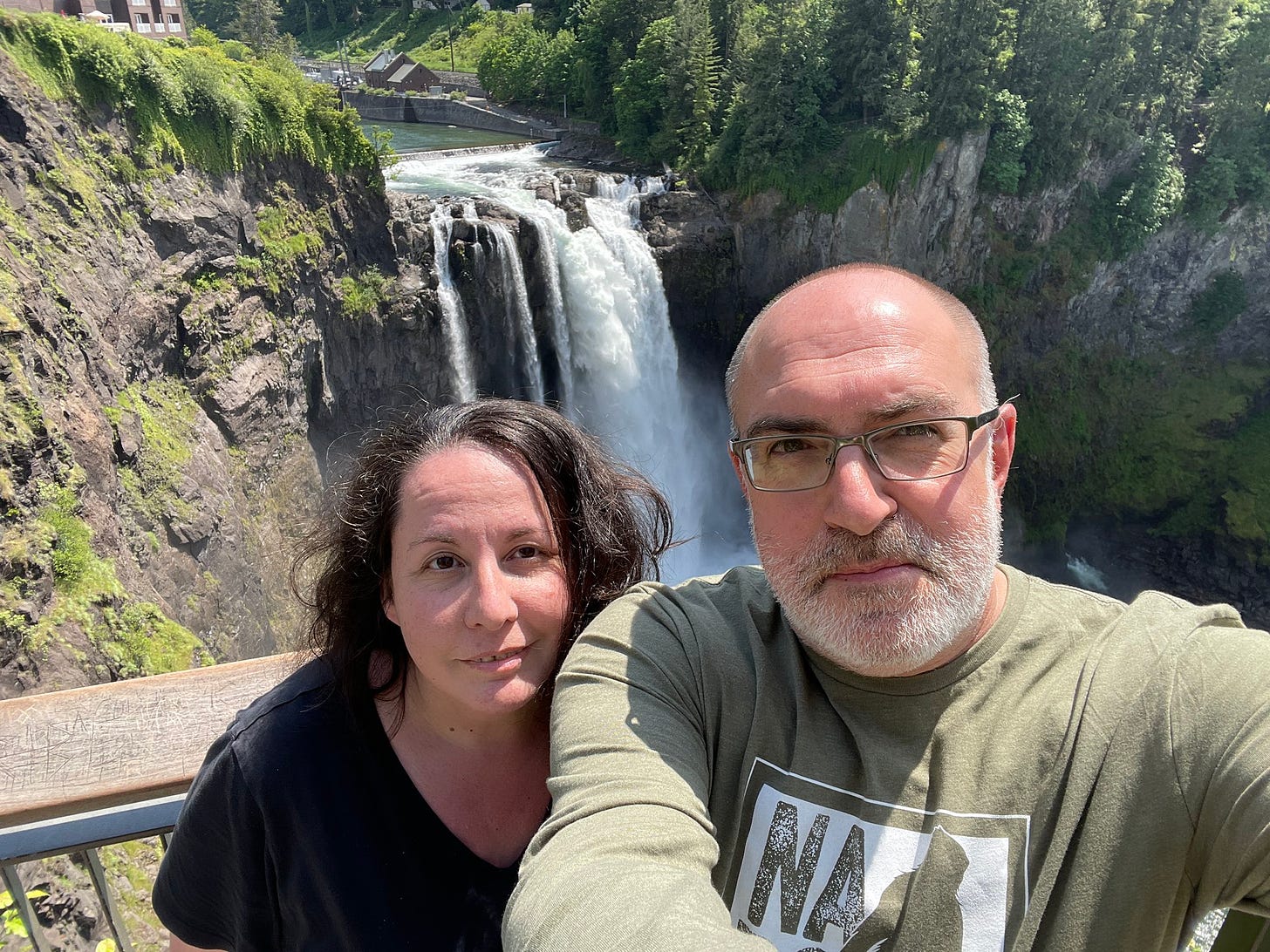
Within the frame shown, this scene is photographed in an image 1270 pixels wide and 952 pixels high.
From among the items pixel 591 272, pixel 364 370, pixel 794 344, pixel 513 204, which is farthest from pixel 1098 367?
pixel 794 344

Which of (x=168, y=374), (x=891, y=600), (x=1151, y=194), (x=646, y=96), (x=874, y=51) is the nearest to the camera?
(x=891, y=600)

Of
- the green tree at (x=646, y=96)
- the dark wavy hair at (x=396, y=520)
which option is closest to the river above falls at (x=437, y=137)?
the green tree at (x=646, y=96)

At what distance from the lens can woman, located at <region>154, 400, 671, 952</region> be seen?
5.40 ft

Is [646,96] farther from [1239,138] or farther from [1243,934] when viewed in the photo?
[1243,934]

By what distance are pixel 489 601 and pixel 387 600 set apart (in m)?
0.39

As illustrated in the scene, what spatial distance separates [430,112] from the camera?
3519cm

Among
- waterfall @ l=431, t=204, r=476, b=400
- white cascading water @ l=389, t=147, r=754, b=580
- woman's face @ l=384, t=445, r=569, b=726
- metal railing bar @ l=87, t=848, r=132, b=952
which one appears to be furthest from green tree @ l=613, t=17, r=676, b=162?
metal railing bar @ l=87, t=848, r=132, b=952

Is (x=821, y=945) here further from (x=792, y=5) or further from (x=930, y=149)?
(x=792, y=5)

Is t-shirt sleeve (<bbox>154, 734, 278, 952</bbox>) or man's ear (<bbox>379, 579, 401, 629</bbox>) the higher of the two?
man's ear (<bbox>379, 579, 401, 629</bbox>)

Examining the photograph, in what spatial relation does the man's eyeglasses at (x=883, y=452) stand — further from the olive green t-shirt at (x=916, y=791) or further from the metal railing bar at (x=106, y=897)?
the metal railing bar at (x=106, y=897)

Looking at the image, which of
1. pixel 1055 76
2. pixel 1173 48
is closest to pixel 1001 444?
pixel 1055 76

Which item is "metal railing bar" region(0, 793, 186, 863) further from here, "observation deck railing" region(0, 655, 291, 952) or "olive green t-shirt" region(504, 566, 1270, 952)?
"olive green t-shirt" region(504, 566, 1270, 952)

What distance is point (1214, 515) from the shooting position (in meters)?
22.4

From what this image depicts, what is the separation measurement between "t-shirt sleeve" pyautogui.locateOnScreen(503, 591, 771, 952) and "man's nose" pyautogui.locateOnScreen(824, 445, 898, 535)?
1.30ft
